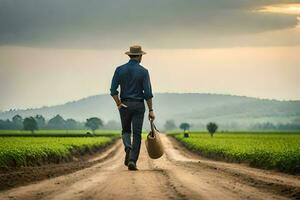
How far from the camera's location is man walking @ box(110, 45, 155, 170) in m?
20.4

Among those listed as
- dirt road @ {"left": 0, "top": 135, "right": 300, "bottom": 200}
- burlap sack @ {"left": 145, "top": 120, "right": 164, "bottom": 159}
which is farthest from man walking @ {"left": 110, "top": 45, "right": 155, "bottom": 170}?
dirt road @ {"left": 0, "top": 135, "right": 300, "bottom": 200}

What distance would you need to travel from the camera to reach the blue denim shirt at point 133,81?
20.4m

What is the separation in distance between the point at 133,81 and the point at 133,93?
1.18 feet

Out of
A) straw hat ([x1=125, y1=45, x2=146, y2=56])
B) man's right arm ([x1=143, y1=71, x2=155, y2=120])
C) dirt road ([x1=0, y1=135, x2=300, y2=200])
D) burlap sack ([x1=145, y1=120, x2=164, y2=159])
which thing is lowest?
dirt road ([x1=0, y1=135, x2=300, y2=200])

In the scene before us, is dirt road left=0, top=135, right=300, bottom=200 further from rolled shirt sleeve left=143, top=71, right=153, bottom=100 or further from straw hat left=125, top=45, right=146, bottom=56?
straw hat left=125, top=45, right=146, bottom=56

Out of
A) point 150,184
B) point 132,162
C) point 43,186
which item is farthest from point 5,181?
point 132,162

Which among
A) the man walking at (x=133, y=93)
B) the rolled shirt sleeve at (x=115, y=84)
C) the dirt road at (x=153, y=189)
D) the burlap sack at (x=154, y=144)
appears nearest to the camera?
the dirt road at (x=153, y=189)

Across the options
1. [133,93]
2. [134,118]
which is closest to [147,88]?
[133,93]

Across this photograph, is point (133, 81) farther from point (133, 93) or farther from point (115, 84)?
point (115, 84)

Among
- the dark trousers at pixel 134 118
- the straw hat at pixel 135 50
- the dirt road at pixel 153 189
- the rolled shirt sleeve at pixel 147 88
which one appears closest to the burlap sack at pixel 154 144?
the dark trousers at pixel 134 118

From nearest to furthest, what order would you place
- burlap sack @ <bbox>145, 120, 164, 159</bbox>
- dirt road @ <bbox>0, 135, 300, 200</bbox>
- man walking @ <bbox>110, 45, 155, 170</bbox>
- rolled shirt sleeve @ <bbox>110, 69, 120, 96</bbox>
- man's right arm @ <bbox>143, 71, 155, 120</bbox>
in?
dirt road @ <bbox>0, 135, 300, 200</bbox>
man's right arm @ <bbox>143, 71, 155, 120</bbox>
man walking @ <bbox>110, 45, 155, 170</bbox>
rolled shirt sleeve @ <bbox>110, 69, 120, 96</bbox>
burlap sack @ <bbox>145, 120, 164, 159</bbox>

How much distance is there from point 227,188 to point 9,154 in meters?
14.9

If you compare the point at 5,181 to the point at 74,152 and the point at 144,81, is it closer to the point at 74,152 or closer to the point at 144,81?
the point at 144,81

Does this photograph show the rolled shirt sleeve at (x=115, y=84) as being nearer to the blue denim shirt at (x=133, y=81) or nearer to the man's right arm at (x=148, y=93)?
the blue denim shirt at (x=133, y=81)
